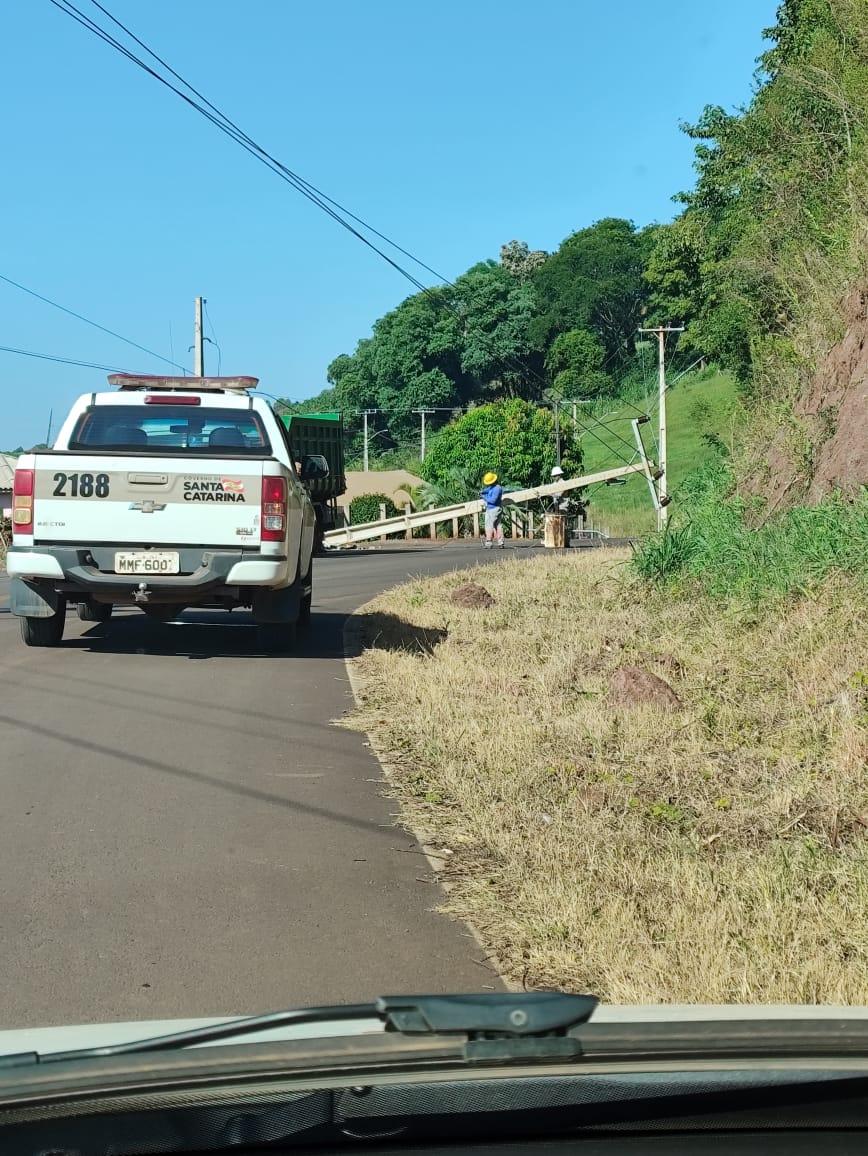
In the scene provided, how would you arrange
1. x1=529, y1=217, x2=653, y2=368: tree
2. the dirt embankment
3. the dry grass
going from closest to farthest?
the dry grass, the dirt embankment, x1=529, y1=217, x2=653, y2=368: tree

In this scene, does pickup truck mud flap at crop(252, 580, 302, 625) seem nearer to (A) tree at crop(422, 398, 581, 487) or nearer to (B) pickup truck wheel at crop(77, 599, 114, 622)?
(B) pickup truck wheel at crop(77, 599, 114, 622)

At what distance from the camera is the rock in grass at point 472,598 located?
15.9 meters

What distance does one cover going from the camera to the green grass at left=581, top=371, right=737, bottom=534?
67375mm

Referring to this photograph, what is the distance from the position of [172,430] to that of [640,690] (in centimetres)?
518

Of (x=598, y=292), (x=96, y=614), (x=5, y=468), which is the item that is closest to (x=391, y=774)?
(x=96, y=614)

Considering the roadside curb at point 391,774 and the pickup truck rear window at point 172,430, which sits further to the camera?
the pickup truck rear window at point 172,430

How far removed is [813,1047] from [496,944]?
2.73 meters

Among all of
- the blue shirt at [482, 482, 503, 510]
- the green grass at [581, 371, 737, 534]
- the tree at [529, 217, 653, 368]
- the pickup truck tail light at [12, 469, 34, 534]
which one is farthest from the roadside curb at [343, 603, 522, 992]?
the tree at [529, 217, 653, 368]

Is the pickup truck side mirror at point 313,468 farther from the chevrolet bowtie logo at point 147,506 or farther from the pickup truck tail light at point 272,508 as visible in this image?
the chevrolet bowtie logo at point 147,506

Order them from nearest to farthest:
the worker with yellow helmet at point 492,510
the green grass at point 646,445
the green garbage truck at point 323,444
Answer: the green garbage truck at point 323,444
the worker with yellow helmet at point 492,510
the green grass at point 646,445

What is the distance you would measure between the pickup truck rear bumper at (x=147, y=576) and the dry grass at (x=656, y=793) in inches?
49.0

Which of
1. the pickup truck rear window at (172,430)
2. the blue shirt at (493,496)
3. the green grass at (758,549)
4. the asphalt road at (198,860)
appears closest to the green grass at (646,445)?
the blue shirt at (493,496)

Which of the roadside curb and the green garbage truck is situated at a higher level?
the green garbage truck

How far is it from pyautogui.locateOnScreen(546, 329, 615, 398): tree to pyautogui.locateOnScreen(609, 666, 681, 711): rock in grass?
8634 cm
